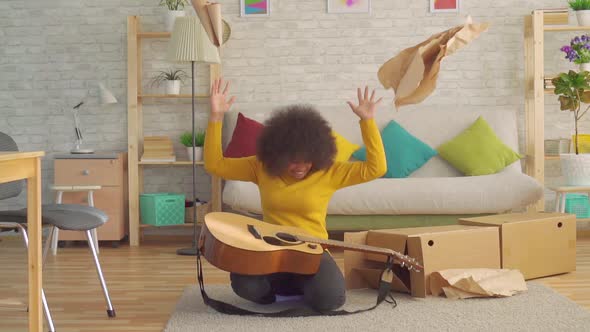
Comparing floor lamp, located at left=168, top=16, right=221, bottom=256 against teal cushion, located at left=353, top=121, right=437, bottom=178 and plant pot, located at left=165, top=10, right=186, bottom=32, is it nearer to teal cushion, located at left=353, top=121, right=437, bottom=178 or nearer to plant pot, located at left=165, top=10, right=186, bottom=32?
plant pot, located at left=165, top=10, right=186, bottom=32

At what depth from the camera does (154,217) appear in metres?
5.34

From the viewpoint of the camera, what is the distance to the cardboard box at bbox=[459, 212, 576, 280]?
3850mm

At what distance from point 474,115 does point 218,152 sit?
8.66ft

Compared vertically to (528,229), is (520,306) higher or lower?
lower

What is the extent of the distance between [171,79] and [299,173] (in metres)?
2.56

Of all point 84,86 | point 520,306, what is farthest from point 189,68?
point 520,306

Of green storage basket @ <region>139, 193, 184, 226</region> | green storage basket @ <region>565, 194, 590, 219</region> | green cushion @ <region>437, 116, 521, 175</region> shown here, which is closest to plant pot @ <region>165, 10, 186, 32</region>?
green storage basket @ <region>139, 193, 184, 226</region>

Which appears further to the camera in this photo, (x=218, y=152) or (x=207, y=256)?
(x=218, y=152)

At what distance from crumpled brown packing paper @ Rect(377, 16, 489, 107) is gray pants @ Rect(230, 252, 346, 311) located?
82 centimetres

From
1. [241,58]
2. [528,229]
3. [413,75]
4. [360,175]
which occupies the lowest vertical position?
[528,229]

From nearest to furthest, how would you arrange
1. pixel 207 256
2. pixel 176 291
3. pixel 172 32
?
pixel 207 256 → pixel 176 291 → pixel 172 32

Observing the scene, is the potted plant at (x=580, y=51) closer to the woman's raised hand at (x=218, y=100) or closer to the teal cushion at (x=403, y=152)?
the teal cushion at (x=403, y=152)

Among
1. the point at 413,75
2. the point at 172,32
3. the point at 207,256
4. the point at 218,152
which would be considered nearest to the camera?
the point at 413,75

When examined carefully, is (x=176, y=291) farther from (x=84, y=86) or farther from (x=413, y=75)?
(x=84, y=86)
